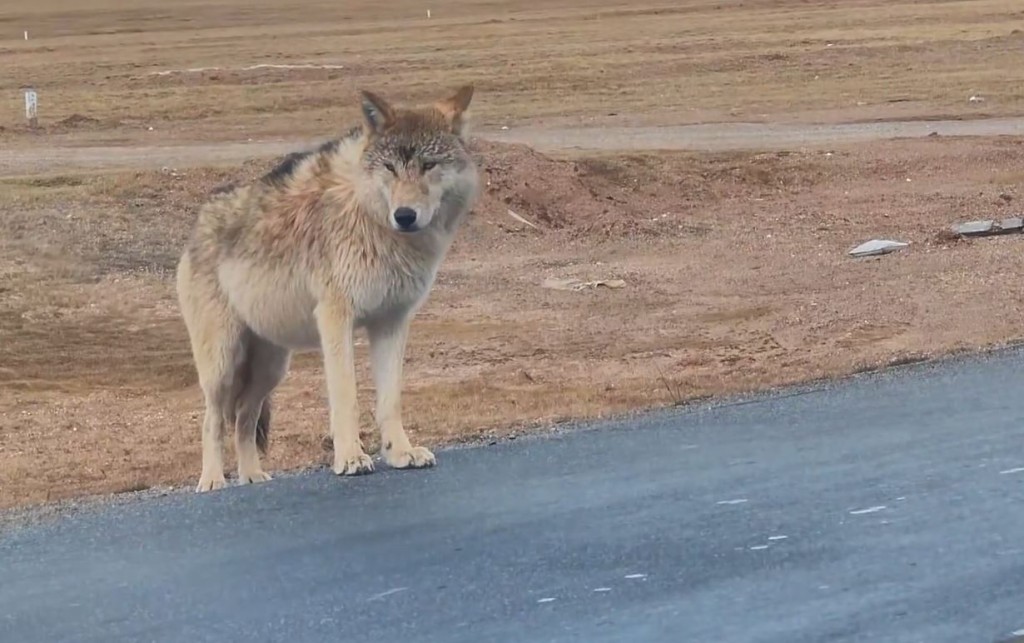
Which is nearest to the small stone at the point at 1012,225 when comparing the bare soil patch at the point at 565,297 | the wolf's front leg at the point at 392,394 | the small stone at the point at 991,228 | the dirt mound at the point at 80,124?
the small stone at the point at 991,228

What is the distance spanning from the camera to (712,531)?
270 inches

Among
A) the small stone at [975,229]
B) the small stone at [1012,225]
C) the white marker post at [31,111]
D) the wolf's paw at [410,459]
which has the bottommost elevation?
the white marker post at [31,111]

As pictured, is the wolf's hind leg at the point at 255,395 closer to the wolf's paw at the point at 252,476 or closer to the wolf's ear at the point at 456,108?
the wolf's paw at the point at 252,476

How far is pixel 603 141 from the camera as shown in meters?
28.8

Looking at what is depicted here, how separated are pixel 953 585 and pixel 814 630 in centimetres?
73

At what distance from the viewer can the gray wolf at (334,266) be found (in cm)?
826

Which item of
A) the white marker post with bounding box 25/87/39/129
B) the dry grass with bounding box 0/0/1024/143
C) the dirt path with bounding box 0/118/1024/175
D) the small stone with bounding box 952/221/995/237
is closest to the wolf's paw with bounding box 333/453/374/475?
the small stone with bounding box 952/221/995/237

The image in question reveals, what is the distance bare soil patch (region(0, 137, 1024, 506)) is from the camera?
11.8 metres

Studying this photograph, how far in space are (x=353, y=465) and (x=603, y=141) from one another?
20.9m

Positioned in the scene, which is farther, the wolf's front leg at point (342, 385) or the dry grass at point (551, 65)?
the dry grass at point (551, 65)

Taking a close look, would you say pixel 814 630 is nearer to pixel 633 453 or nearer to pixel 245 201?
pixel 633 453

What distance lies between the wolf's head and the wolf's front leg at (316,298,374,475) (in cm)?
56

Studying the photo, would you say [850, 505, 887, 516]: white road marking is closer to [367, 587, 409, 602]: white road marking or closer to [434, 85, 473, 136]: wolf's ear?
[367, 587, 409, 602]: white road marking

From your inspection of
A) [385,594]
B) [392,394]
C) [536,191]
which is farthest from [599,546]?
[536,191]
